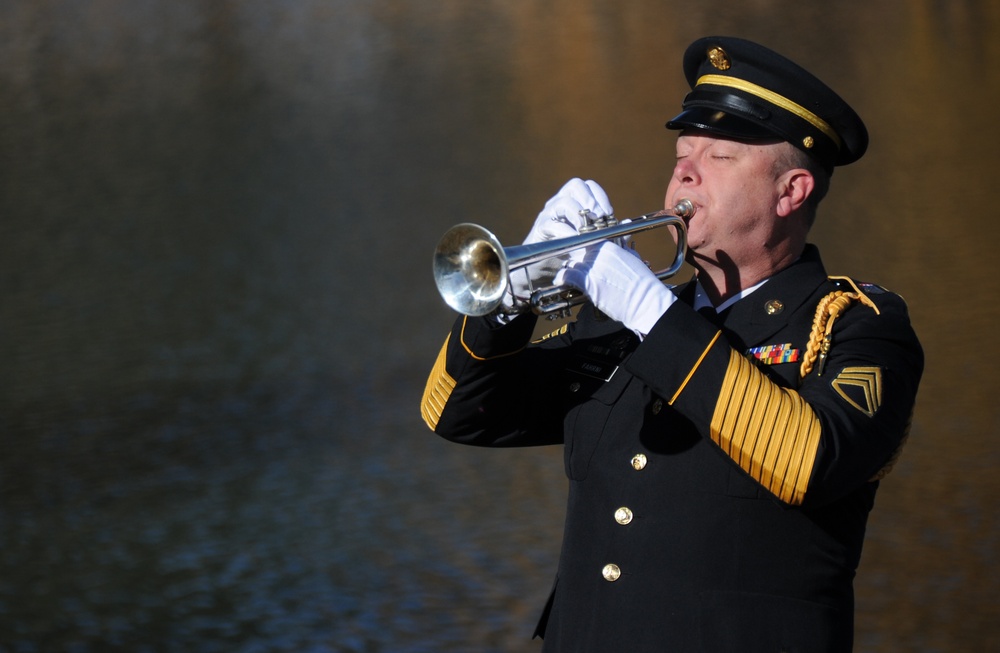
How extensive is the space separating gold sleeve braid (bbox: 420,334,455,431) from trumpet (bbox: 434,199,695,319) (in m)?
0.18

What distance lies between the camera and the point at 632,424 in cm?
267

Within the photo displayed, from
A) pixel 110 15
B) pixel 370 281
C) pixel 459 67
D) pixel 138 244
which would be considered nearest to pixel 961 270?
pixel 370 281

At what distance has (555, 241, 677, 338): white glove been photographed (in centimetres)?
242

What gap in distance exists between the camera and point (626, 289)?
2430 mm

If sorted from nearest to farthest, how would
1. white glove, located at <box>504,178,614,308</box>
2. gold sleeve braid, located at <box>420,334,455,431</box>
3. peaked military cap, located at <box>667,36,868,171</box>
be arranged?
white glove, located at <box>504,178,614,308</box>, peaked military cap, located at <box>667,36,868,171</box>, gold sleeve braid, located at <box>420,334,455,431</box>

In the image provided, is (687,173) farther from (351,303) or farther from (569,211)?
(351,303)

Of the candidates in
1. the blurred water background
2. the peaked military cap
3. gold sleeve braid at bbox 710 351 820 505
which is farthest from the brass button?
the blurred water background

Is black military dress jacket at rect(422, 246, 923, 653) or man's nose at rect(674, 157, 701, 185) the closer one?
black military dress jacket at rect(422, 246, 923, 653)

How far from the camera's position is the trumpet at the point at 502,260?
2.49 metres

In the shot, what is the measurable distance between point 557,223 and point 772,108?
0.50 m

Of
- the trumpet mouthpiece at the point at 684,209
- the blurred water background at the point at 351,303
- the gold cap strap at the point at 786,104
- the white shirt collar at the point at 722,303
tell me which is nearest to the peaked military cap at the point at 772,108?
the gold cap strap at the point at 786,104

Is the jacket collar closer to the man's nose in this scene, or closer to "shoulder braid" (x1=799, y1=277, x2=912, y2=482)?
"shoulder braid" (x1=799, y1=277, x2=912, y2=482)

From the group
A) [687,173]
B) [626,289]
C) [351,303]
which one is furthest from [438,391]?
[351,303]

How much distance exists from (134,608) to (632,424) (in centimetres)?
373
